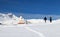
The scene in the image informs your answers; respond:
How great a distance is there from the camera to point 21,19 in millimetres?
43906
